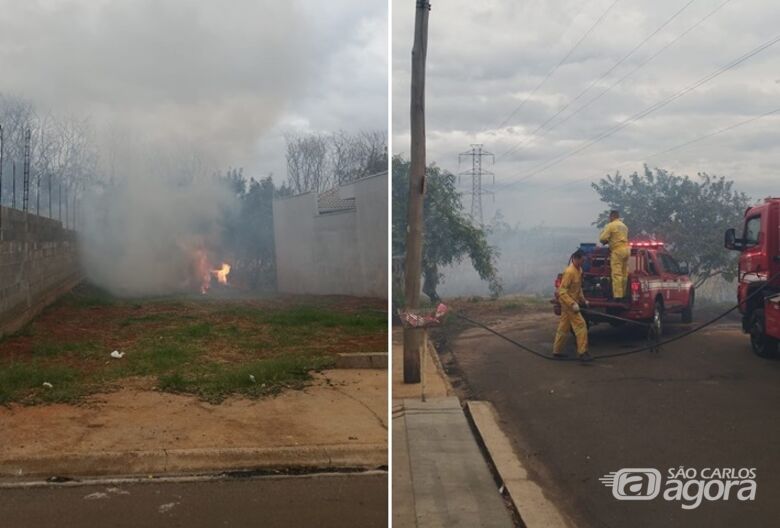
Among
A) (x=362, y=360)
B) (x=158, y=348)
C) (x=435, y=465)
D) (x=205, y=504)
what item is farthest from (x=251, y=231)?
(x=435, y=465)

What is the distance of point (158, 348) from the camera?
649 cm

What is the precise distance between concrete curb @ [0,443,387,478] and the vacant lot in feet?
3.35

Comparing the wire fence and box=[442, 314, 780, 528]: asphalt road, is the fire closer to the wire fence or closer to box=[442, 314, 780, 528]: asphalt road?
the wire fence

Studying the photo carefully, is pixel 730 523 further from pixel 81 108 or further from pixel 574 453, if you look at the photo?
pixel 81 108

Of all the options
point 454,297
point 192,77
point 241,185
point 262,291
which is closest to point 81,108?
point 192,77

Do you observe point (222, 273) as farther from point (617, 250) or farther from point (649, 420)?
point (649, 420)

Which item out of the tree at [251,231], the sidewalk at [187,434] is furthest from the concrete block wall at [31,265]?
the tree at [251,231]

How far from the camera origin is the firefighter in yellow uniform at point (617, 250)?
1917 mm

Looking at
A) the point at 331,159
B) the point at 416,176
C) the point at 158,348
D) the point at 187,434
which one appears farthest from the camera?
the point at 331,159

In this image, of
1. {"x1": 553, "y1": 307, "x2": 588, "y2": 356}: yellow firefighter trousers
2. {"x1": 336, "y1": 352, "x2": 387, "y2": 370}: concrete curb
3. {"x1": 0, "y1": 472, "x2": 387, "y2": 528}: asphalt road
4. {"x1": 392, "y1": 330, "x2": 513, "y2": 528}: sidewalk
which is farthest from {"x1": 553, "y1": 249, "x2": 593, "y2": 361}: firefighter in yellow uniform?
{"x1": 336, "y1": 352, "x2": 387, "y2": 370}: concrete curb

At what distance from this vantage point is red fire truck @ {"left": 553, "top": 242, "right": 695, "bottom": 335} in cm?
188

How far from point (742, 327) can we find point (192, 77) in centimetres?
565

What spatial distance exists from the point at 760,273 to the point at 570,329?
450 mm

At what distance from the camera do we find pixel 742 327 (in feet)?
6.03
